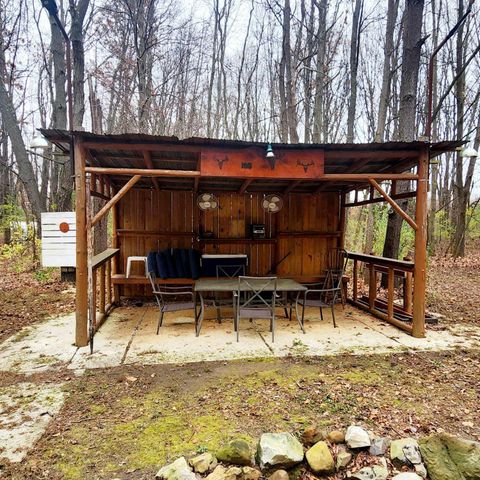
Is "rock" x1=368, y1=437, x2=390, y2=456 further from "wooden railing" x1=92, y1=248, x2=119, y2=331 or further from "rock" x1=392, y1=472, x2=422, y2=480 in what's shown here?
"wooden railing" x1=92, y1=248, x2=119, y2=331

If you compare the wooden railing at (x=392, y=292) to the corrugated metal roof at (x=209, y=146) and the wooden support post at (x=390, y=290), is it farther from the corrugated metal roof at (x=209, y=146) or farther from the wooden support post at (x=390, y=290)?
the corrugated metal roof at (x=209, y=146)

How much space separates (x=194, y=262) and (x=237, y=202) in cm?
147

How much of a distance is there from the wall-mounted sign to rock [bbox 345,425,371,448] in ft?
9.54

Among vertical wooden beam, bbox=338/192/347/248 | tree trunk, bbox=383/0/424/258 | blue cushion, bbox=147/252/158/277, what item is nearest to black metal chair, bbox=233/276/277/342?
blue cushion, bbox=147/252/158/277

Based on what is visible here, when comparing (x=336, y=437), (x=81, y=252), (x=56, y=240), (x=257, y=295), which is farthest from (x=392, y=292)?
(x=56, y=240)

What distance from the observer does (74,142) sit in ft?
13.2

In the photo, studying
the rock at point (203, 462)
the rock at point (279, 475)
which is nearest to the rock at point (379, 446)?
the rock at point (279, 475)

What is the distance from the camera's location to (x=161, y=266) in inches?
232

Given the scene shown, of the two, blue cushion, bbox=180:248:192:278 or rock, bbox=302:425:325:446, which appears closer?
rock, bbox=302:425:325:446

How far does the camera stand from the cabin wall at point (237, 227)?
252 inches

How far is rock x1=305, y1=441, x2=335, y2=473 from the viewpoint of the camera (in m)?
2.15

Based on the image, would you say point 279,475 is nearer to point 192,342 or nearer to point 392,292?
point 192,342

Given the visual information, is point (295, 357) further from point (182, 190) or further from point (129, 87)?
point (129, 87)

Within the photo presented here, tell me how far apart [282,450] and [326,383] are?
4.00ft
